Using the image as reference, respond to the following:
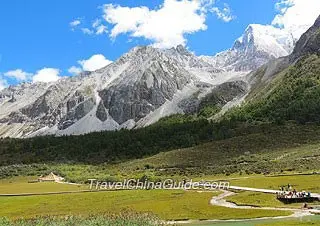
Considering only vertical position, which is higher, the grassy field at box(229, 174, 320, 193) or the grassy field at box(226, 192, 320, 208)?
the grassy field at box(229, 174, 320, 193)

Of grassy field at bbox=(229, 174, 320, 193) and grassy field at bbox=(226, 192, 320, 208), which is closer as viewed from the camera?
grassy field at bbox=(226, 192, 320, 208)

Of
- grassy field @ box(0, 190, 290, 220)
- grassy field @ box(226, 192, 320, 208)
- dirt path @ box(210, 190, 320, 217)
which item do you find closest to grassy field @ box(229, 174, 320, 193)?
grassy field @ box(226, 192, 320, 208)

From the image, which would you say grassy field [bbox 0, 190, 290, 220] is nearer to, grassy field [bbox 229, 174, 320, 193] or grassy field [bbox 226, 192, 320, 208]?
grassy field [bbox 226, 192, 320, 208]

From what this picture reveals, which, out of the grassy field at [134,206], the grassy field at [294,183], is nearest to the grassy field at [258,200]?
the grassy field at [134,206]

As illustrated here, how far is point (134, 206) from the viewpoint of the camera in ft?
330

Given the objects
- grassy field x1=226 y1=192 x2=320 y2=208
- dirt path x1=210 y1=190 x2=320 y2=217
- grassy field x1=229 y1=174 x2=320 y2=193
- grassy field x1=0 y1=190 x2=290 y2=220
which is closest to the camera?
dirt path x1=210 y1=190 x2=320 y2=217

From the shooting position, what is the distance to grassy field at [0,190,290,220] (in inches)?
3410

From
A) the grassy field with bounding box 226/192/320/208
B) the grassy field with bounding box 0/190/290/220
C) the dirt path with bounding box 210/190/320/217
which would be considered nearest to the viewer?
the dirt path with bounding box 210/190/320/217

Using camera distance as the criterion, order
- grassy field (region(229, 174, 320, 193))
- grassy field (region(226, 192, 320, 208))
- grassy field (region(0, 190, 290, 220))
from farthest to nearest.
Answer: grassy field (region(229, 174, 320, 193))
grassy field (region(226, 192, 320, 208))
grassy field (region(0, 190, 290, 220))

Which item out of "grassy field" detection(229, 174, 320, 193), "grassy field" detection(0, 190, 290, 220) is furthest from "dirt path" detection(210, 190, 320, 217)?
"grassy field" detection(229, 174, 320, 193)

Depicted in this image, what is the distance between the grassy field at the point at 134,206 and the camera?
86625mm

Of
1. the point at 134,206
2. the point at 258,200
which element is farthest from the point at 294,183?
the point at 134,206

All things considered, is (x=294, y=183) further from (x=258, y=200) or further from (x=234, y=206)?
(x=234, y=206)

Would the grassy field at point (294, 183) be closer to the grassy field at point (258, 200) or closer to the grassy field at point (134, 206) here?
the grassy field at point (258, 200)
